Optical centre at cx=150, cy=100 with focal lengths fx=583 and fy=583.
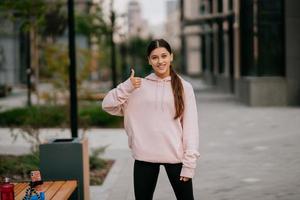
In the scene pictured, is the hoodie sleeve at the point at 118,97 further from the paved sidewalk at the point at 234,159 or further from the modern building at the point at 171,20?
the modern building at the point at 171,20

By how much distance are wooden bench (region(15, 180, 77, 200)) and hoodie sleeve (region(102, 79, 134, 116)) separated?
105cm

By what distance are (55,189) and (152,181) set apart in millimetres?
1330

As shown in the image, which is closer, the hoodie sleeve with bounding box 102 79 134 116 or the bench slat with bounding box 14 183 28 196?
the hoodie sleeve with bounding box 102 79 134 116

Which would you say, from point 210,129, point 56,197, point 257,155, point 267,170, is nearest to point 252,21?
point 210,129

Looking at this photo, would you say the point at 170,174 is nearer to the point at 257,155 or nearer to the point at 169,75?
the point at 169,75

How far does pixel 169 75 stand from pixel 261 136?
9790 millimetres

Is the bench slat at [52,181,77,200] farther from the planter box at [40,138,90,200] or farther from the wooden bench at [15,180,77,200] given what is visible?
the planter box at [40,138,90,200]

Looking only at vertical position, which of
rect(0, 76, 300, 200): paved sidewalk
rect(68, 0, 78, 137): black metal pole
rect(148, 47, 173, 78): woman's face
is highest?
rect(148, 47, 173, 78): woman's face

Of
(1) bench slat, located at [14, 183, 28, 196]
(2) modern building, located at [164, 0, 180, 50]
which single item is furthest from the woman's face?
→ (2) modern building, located at [164, 0, 180, 50]

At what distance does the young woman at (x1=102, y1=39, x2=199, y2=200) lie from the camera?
4.41 meters

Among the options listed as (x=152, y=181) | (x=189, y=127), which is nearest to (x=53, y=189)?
(x=152, y=181)

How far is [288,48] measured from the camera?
23281mm

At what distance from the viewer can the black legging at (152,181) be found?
4.45m

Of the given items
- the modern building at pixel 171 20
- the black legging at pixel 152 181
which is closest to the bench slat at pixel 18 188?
the black legging at pixel 152 181
